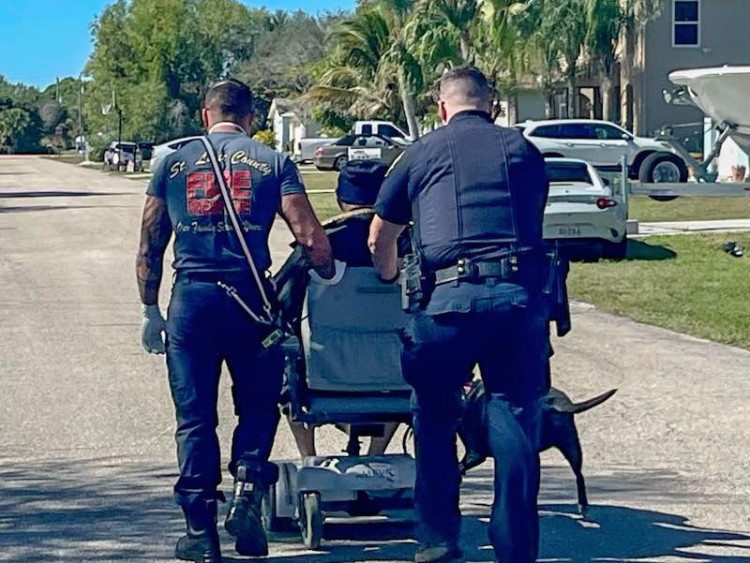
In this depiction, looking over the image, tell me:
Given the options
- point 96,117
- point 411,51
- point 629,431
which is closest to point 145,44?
point 96,117

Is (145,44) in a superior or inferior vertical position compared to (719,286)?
superior

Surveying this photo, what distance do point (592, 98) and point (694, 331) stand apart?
36692 mm

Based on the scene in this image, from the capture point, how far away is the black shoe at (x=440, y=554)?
18.1 ft

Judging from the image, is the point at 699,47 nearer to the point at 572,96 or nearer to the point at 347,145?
the point at 572,96

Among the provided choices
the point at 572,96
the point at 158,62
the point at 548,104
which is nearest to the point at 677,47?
the point at 572,96

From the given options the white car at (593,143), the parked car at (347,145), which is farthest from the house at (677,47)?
the white car at (593,143)

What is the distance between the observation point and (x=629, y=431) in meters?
8.81

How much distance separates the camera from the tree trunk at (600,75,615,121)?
45.8 meters

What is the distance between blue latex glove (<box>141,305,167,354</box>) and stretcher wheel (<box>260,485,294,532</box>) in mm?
829

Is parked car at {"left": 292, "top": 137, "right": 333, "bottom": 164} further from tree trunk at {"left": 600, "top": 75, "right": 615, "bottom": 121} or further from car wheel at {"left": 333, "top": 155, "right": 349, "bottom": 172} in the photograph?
car wheel at {"left": 333, "top": 155, "right": 349, "bottom": 172}

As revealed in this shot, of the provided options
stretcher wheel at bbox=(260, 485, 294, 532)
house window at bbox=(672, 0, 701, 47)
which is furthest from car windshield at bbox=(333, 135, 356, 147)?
stretcher wheel at bbox=(260, 485, 294, 532)

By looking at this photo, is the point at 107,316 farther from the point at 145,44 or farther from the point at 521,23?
the point at 145,44

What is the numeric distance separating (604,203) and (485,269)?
45.7 ft

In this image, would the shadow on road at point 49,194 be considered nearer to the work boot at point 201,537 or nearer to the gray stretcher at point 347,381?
the gray stretcher at point 347,381
